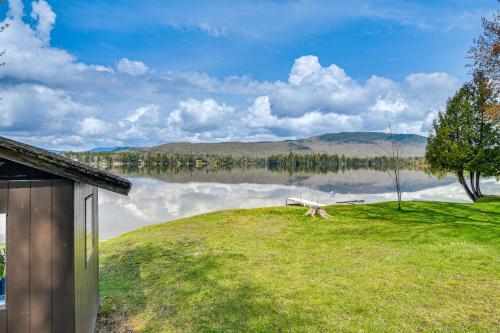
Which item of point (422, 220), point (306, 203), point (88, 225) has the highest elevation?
point (88, 225)

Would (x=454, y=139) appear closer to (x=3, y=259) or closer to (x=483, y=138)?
(x=483, y=138)

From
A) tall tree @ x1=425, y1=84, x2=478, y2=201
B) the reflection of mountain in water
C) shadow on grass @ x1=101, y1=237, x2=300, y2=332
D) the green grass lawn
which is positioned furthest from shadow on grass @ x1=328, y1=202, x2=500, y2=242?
the reflection of mountain in water

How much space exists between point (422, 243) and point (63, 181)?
1506 centimetres

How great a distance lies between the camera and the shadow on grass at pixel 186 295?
823cm

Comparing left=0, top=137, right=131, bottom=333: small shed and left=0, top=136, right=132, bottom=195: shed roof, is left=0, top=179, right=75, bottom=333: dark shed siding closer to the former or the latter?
left=0, top=137, right=131, bottom=333: small shed

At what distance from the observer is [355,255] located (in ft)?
→ 45.8

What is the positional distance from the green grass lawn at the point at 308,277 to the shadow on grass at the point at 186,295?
0.11 feet

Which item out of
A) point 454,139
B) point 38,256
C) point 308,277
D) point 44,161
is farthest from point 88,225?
point 454,139

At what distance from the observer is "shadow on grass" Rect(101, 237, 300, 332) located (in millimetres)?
8227

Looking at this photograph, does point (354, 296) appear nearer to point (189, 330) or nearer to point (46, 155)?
point (189, 330)

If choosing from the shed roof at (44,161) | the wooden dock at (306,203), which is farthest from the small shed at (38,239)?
the wooden dock at (306,203)

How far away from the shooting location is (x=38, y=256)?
16.6 feet

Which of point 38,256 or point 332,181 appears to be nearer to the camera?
point 38,256

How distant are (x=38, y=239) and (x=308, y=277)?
8.45 metres
